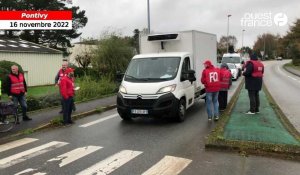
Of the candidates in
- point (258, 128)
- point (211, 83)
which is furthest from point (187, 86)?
point (258, 128)

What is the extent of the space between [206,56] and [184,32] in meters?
1.95

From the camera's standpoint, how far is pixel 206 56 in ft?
44.8

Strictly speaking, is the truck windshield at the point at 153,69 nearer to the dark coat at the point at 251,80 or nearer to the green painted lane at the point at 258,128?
the dark coat at the point at 251,80

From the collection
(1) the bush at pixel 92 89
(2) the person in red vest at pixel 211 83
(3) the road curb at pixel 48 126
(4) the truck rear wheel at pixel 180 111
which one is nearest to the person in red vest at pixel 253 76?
(2) the person in red vest at pixel 211 83

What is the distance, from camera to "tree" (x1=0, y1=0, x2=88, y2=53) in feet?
157

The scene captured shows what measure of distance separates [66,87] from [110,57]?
1401cm

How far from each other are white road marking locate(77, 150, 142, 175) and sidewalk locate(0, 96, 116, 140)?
3.65 metres

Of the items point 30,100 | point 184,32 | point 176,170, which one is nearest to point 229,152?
point 176,170

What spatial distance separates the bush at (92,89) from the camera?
17.4 metres

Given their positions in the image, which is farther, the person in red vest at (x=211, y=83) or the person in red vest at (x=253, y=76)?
the person in red vest at (x=253, y=76)

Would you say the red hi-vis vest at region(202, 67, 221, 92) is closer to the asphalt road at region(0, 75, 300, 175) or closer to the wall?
the asphalt road at region(0, 75, 300, 175)

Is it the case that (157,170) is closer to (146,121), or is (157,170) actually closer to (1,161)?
(1,161)

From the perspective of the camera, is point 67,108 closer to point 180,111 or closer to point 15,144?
point 15,144

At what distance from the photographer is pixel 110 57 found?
24234 mm
